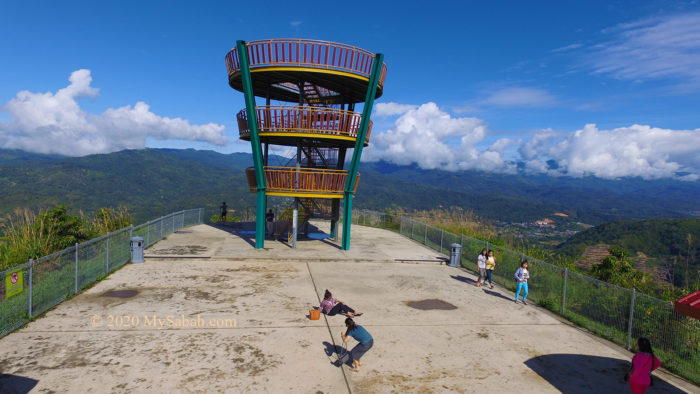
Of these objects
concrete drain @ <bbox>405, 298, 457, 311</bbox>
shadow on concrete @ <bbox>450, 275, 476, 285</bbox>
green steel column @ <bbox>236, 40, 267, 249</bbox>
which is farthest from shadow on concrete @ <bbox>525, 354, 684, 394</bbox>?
green steel column @ <bbox>236, 40, 267, 249</bbox>

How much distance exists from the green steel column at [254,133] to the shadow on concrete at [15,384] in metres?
12.3

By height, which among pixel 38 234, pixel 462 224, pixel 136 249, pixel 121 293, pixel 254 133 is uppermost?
pixel 254 133

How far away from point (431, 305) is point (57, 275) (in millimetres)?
11201

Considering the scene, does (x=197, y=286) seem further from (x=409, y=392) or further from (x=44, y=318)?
(x=409, y=392)

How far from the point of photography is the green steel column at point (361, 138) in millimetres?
18797

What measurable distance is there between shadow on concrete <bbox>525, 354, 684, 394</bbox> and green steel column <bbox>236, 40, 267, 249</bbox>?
1380cm

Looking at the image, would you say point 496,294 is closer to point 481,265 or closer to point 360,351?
point 481,265

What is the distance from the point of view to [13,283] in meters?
9.25

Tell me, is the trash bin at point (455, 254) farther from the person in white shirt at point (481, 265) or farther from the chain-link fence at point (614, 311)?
the person in white shirt at point (481, 265)

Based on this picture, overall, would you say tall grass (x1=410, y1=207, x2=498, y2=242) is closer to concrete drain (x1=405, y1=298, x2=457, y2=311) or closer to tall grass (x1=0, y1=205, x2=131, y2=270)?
concrete drain (x1=405, y1=298, x2=457, y2=311)

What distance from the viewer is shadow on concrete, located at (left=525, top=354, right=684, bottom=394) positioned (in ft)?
26.0

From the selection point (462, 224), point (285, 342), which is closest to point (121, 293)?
point (285, 342)

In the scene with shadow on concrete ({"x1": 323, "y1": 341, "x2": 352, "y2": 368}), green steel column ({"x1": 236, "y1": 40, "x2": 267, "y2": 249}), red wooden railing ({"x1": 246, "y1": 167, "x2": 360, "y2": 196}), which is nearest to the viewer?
shadow on concrete ({"x1": 323, "y1": 341, "x2": 352, "y2": 368})

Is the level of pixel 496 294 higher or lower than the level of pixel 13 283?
lower
